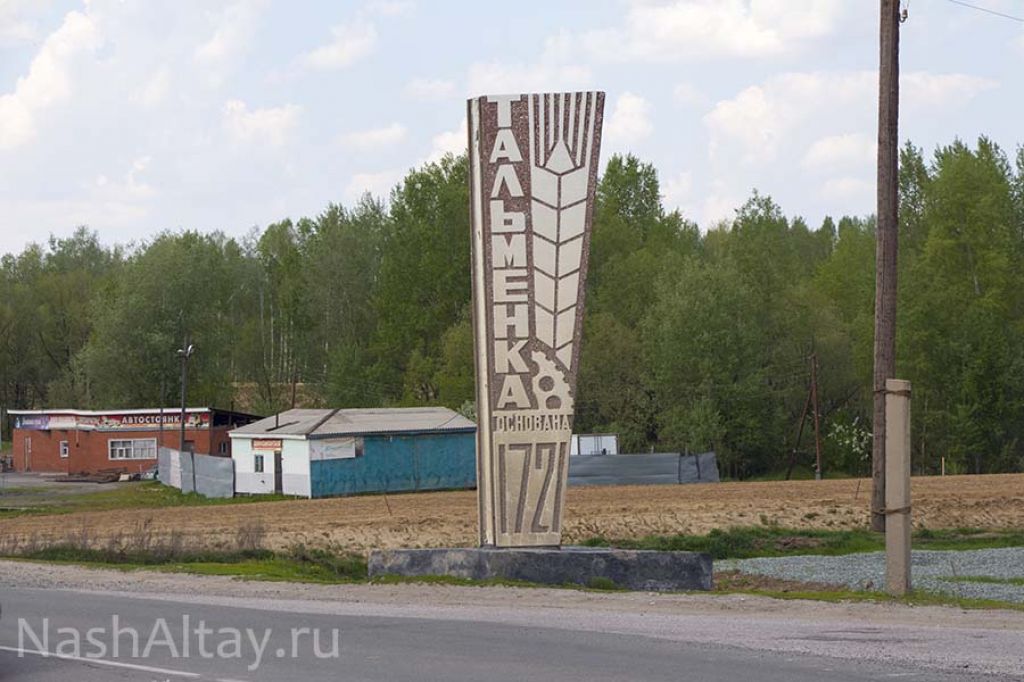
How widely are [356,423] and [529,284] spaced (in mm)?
44143

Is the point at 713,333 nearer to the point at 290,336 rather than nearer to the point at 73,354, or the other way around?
the point at 290,336

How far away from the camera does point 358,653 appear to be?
40.6 feet

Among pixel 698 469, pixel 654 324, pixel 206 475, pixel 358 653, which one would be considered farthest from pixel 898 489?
pixel 654 324

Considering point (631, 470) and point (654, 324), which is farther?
point (654, 324)

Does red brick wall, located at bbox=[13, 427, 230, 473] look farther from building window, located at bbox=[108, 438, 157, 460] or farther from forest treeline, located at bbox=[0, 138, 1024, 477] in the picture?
forest treeline, located at bbox=[0, 138, 1024, 477]

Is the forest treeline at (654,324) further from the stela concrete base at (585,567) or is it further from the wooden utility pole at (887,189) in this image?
the stela concrete base at (585,567)

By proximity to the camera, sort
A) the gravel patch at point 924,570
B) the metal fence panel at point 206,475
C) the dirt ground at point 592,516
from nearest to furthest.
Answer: the gravel patch at point 924,570, the dirt ground at point 592,516, the metal fence panel at point 206,475

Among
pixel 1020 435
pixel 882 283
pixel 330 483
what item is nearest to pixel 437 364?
pixel 330 483

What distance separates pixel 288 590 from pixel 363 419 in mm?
45001

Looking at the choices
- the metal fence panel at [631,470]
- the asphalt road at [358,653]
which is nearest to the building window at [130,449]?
the metal fence panel at [631,470]

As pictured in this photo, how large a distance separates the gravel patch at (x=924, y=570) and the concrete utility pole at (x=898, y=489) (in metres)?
1.43

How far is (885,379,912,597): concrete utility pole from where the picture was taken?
16578mm

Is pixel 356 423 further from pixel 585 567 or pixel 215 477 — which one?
pixel 585 567

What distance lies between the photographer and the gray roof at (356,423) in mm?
60469
